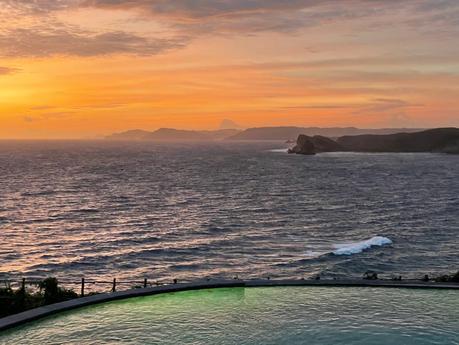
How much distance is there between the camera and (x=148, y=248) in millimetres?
60812

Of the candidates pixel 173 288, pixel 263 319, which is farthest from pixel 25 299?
pixel 263 319

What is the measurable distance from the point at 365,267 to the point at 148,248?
24.5m

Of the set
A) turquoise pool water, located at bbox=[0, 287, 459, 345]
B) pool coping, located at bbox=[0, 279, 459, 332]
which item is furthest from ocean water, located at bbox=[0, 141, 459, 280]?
turquoise pool water, located at bbox=[0, 287, 459, 345]

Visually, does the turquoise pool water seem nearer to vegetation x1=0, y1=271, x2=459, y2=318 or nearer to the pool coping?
the pool coping

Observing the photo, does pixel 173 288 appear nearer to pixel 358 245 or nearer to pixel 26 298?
pixel 26 298

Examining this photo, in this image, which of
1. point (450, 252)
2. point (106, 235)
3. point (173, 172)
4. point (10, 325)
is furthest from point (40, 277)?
point (173, 172)

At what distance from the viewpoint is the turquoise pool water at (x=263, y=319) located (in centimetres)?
2180

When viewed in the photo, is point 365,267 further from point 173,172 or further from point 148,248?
point 173,172

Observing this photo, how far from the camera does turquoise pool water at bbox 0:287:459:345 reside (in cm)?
2180

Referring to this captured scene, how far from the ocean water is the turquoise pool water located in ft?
69.9

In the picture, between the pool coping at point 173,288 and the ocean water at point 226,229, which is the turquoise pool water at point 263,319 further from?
the ocean water at point 226,229

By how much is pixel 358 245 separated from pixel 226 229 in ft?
63.6

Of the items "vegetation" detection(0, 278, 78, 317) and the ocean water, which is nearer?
"vegetation" detection(0, 278, 78, 317)

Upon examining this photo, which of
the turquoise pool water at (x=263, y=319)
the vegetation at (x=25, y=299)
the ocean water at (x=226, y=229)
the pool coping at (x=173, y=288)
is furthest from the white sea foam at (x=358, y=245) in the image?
the vegetation at (x=25, y=299)
